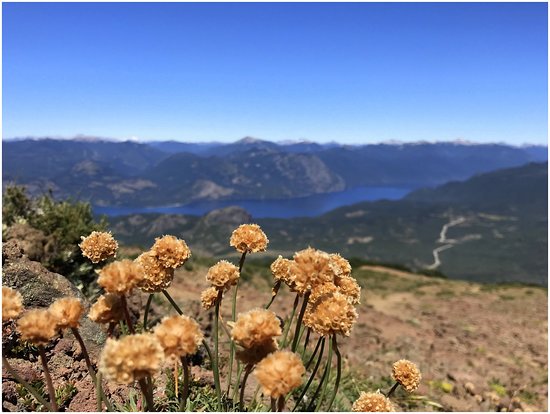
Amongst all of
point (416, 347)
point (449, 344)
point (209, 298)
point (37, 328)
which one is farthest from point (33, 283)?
point (449, 344)

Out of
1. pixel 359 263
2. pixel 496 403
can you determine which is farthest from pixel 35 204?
pixel 359 263

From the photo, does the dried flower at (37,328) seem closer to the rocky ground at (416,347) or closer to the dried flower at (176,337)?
the dried flower at (176,337)

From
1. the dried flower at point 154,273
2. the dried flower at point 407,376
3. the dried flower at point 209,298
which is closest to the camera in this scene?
the dried flower at point 154,273

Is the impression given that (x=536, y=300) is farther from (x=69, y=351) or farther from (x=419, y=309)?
(x=69, y=351)

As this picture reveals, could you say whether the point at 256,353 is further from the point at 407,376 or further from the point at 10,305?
the point at 407,376

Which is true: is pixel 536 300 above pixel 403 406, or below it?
below

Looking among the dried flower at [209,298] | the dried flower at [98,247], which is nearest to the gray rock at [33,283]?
the dried flower at [209,298]
